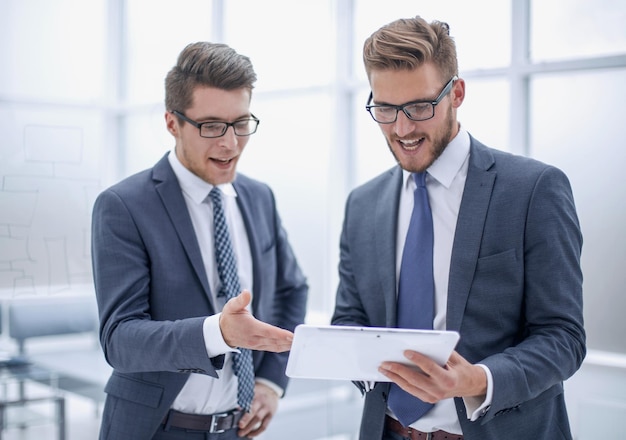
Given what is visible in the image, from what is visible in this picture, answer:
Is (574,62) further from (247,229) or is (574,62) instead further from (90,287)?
(90,287)

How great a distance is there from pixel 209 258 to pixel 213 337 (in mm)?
377

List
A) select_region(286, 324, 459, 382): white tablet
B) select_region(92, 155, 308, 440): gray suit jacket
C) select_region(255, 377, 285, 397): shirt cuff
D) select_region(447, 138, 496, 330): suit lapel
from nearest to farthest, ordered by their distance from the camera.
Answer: select_region(286, 324, 459, 382): white tablet < select_region(447, 138, 496, 330): suit lapel < select_region(92, 155, 308, 440): gray suit jacket < select_region(255, 377, 285, 397): shirt cuff

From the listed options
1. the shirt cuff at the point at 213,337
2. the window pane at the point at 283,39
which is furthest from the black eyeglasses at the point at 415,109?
the window pane at the point at 283,39

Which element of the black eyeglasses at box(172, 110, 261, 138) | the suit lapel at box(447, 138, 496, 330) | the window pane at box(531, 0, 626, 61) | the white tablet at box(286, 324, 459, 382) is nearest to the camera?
the white tablet at box(286, 324, 459, 382)

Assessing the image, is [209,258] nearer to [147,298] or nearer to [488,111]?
[147,298]

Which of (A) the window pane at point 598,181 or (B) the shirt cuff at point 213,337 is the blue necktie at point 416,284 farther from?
(A) the window pane at point 598,181

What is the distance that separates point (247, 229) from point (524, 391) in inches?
40.9

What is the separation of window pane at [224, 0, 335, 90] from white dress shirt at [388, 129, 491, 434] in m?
1.91

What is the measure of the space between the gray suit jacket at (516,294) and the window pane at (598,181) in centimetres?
86

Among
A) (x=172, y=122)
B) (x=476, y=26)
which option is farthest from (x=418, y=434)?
(x=476, y=26)

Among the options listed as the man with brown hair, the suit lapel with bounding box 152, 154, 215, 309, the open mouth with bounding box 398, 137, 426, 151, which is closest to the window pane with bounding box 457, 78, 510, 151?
the open mouth with bounding box 398, 137, 426, 151

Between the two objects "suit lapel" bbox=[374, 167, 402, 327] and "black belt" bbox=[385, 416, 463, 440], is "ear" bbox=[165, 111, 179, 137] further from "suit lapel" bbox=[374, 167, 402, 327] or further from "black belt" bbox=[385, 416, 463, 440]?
"black belt" bbox=[385, 416, 463, 440]

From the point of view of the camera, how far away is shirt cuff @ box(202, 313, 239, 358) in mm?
1791

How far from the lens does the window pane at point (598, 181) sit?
2.52 meters
